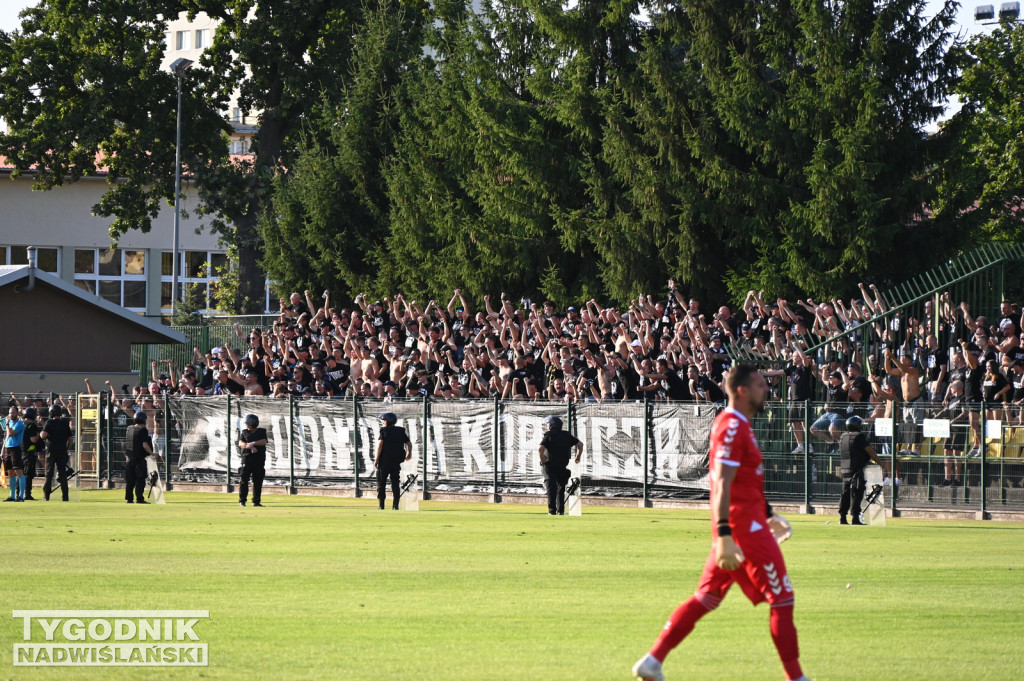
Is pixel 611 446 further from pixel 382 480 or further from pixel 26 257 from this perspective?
pixel 26 257

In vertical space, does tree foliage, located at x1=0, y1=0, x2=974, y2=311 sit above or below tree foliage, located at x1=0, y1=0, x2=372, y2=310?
below

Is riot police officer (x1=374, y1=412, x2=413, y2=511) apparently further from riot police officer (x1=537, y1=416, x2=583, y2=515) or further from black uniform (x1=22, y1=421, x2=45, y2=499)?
black uniform (x1=22, y1=421, x2=45, y2=499)

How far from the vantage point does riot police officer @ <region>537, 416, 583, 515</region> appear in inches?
1074

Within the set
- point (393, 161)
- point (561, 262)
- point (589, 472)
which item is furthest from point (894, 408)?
point (393, 161)

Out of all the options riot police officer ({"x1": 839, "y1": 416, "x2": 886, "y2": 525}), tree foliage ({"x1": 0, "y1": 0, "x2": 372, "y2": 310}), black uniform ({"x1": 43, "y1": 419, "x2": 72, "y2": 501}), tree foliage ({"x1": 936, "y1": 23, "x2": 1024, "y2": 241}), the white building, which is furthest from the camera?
the white building

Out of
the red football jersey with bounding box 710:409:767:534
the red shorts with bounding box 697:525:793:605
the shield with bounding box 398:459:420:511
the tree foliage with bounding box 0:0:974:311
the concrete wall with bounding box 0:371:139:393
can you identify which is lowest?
the shield with bounding box 398:459:420:511

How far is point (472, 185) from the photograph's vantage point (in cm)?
4000

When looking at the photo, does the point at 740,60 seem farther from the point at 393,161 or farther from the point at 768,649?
the point at 768,649

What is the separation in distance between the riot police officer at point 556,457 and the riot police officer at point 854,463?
485cm

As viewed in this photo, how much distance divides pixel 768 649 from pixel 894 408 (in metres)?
15.9

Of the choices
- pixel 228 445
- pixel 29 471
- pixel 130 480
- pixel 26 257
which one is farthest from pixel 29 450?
pixel 26 257

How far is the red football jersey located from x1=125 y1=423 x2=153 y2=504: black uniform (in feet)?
79.8

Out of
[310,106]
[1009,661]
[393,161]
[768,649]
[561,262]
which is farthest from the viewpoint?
[310,106]

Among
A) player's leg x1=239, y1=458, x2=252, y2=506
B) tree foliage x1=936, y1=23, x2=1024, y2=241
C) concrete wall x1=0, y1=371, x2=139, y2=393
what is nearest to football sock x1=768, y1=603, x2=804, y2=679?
player's leg x1=239, y1=458, x2=252, y2=506
